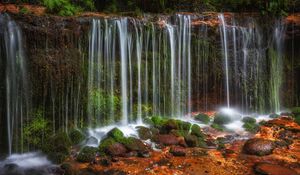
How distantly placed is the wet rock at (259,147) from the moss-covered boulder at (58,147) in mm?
4738

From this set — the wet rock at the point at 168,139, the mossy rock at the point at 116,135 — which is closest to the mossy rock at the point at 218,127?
the wet rock at the point at 168,139

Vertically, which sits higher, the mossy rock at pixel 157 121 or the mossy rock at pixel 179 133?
the mossy rock at pixel 157 121

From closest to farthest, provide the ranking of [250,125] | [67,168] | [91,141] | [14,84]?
[67,168] → [14,84] → [91,141] → [250,125]

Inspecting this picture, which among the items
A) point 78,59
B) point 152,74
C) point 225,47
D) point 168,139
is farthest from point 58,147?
point 225,47

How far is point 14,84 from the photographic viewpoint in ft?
27.0

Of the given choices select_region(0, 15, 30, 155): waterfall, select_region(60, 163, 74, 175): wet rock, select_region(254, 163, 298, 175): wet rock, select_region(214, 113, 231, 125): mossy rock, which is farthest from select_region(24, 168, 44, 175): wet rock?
select_region(214, 113, 231, 125): mossy rock

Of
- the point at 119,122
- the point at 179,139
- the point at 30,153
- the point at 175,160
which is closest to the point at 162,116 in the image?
the point at 119,122

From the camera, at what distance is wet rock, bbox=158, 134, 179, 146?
27.7 ft

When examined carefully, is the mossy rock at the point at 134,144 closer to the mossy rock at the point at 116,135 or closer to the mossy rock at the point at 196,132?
the mossy rock at the point at 116,135

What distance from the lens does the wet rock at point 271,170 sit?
6566 mm

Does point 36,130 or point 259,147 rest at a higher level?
point 36,130

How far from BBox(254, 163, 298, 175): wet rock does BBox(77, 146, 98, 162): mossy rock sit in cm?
392

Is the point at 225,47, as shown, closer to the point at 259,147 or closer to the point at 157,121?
the point at 157,121

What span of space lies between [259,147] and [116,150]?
3721mm
